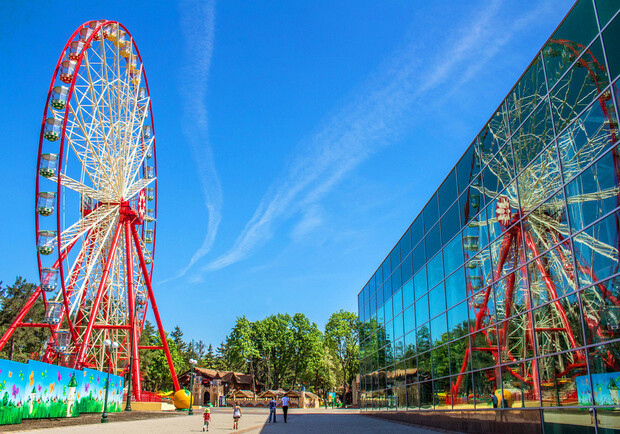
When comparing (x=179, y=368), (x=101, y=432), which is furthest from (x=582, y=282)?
(x=179, y=368)

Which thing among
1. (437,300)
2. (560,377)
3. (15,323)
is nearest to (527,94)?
(560,377)

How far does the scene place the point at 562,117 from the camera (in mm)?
13398

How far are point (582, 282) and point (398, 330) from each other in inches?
814

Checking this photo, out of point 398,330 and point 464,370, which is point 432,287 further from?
point 398,330

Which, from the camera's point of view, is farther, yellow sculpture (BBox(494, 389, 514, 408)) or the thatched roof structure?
the thatched roof structure

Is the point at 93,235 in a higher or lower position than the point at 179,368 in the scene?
higher

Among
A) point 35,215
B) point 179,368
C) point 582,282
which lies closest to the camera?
point 582,282

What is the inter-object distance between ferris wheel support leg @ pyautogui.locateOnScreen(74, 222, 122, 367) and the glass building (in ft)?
70.7

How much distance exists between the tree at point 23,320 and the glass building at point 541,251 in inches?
1999

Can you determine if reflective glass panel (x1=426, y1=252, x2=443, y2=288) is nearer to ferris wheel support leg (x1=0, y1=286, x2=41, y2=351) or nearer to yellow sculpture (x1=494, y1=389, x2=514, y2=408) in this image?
yellow sculpture (x1=494, y1=389, x2=514, y2=408)

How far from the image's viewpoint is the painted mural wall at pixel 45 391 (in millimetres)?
17906

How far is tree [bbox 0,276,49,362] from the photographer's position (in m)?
57.1

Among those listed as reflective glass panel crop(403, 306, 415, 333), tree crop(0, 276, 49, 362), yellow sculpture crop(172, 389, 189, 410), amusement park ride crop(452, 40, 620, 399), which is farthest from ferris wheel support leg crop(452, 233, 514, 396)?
tree crop(0, 276, 49, 362)

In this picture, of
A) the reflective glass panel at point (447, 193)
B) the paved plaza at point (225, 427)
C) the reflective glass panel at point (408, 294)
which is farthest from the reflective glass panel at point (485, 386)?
the reflective glass panel at point (408, 294)
